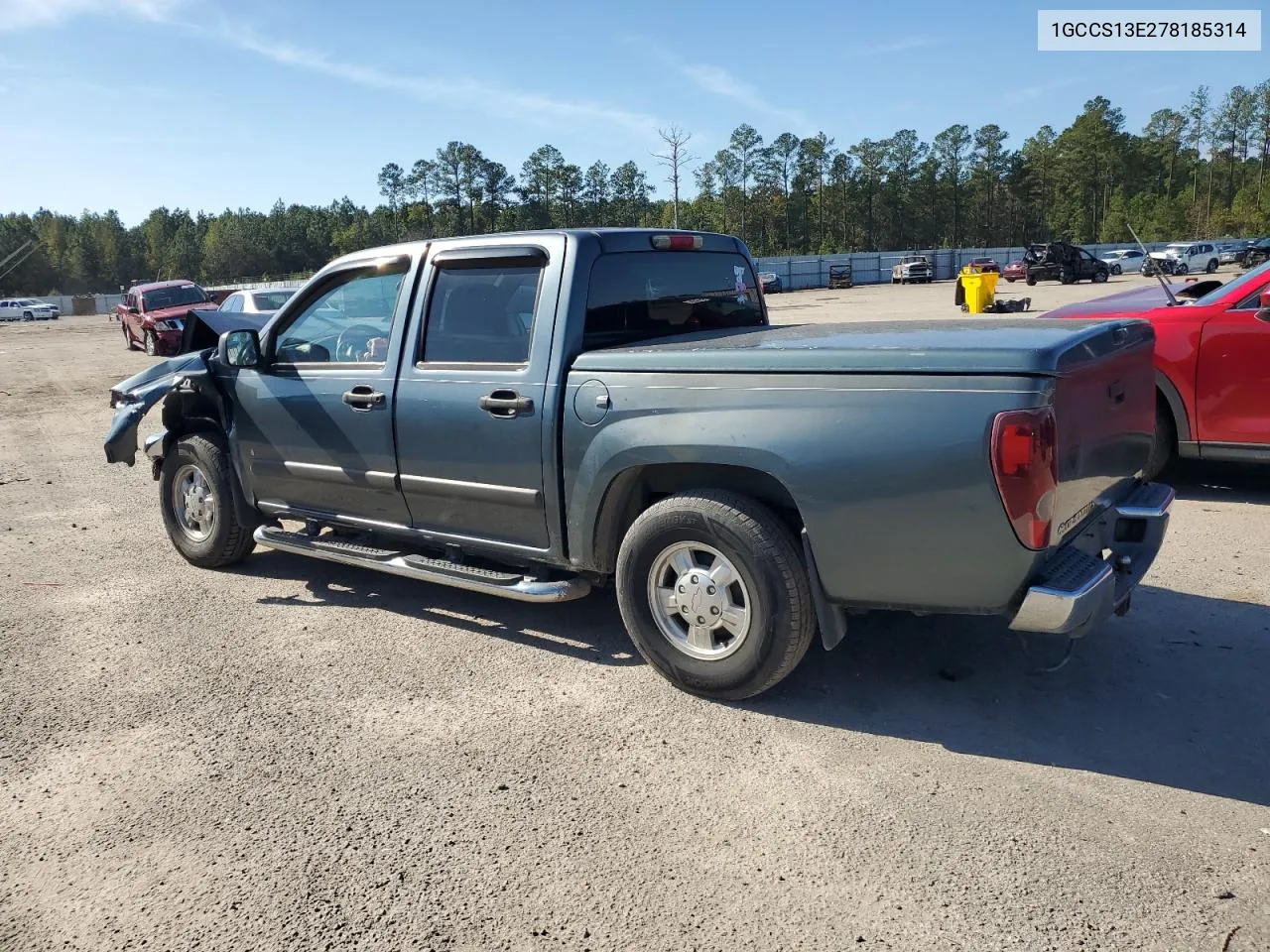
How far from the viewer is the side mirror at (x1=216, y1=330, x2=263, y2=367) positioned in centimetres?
545

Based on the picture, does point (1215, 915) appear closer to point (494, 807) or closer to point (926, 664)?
point (926, 664)

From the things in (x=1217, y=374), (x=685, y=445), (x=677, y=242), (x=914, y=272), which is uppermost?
(x=914, y=272)

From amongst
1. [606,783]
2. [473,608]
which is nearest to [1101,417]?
[606,783]

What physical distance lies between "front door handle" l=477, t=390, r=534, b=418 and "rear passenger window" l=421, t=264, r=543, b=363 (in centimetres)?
17

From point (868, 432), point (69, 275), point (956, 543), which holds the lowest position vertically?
point (956, 543)

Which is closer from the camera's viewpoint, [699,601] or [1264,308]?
[699,601]

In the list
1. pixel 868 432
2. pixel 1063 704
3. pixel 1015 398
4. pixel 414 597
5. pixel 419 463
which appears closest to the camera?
pixel 1015 398

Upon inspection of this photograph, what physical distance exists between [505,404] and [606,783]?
1704 millimetres

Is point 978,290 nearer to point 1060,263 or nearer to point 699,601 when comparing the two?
point 1060,263

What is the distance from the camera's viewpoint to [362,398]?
4.91 m

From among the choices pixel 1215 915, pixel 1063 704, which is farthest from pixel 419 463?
pixel 1215 915

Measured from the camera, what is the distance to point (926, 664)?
427cm

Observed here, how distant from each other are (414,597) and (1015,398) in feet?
11.7

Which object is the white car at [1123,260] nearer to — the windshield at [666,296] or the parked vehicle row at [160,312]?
the parked vehicle row at [160,312]
